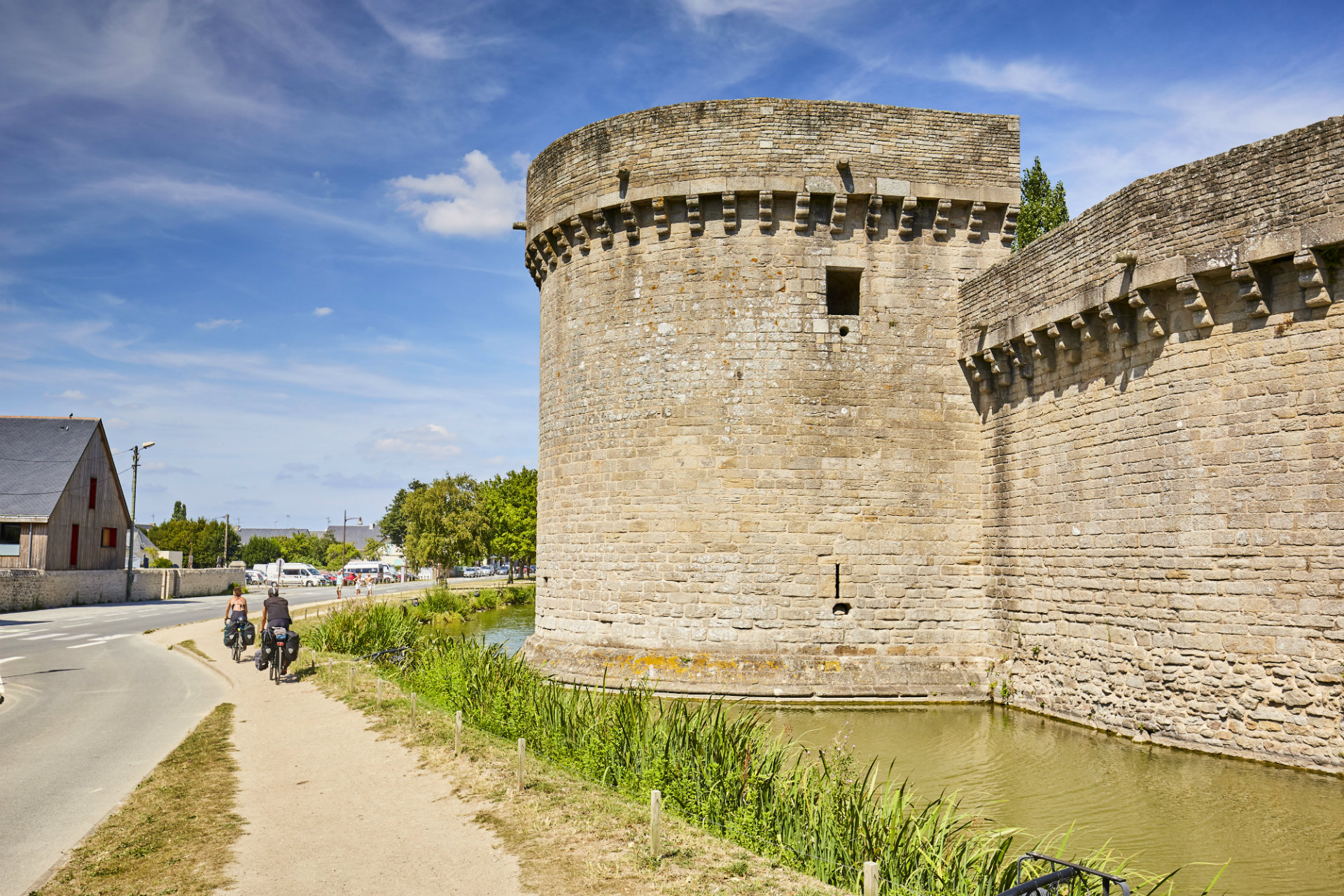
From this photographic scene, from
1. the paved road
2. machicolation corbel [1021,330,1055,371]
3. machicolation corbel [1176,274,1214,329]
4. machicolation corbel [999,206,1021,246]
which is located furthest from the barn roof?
machicolation corbel [1176,274,1214,329]

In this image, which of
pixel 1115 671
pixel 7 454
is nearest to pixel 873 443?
pixel 1115 671

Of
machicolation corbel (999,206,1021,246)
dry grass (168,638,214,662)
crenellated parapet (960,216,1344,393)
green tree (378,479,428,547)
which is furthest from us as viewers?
green tree (378,479,428,547)

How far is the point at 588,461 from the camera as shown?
15055mm

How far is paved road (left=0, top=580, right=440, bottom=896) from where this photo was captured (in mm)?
6582

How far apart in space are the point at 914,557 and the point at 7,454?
39.7 metres

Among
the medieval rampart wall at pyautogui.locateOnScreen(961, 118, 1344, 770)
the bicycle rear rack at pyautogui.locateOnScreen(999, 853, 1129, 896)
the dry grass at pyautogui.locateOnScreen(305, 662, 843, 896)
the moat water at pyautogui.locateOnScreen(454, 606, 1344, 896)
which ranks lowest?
the moat water at pyautogui.locateOnScreen(454, 606, 1344, 896)

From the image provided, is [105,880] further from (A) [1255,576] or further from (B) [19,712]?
(A) [1255,576]

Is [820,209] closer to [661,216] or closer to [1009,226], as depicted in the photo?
[661,216]

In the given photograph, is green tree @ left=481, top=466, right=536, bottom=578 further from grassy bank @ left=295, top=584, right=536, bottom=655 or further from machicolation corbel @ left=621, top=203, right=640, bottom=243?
machicolation corbel @ left=621, top=203, right=640, bottom=243

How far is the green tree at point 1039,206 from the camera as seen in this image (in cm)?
2488

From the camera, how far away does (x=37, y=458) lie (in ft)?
123

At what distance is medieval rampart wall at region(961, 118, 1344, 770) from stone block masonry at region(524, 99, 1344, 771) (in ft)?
0.20

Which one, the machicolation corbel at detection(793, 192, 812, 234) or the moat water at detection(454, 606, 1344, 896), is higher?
the machicolation corbel at detection(793, 192, 812, 234)

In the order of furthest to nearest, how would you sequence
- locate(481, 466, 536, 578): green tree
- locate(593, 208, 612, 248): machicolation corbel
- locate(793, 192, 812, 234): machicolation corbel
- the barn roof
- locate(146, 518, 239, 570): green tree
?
locate(146, 518, 239, 570): green tree
locate(481, 466, 536, 578): green tree
the barn roof
locate(593, 208, 612, 248): machicolation corbel
locate(793, 192, 812, 234): machicolation corbel
